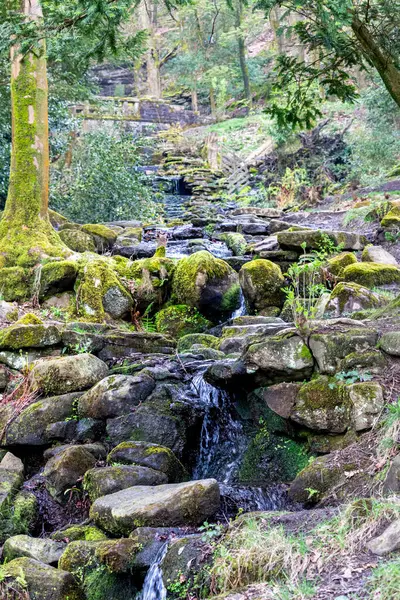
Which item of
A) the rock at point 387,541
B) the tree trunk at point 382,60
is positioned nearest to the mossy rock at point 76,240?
the tree trunk at point 382,60

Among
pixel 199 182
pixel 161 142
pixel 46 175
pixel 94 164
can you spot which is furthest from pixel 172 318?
pixel 161 142

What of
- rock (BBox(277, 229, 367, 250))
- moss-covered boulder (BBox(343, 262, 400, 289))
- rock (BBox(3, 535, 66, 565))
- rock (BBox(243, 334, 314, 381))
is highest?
rock (BBox(277, 229, 367, 250))

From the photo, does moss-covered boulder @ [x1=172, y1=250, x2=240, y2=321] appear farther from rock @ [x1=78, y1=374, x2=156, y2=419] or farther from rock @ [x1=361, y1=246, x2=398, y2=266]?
rock @ [x1=78, y1=374, x2=156, y2=419]

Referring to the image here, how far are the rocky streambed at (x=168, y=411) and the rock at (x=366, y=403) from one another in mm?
11

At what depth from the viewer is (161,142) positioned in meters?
26.2

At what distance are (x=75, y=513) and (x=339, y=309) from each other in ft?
12.4

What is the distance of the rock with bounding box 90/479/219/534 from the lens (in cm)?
396

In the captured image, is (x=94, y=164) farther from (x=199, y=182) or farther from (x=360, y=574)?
(x=360, y=574)

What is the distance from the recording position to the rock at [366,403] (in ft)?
14.8

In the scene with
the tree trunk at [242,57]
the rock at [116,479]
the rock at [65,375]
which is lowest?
the rock at [116,479]

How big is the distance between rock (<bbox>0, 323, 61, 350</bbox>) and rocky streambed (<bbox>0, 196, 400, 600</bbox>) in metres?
0.02

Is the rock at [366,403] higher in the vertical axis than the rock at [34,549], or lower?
higher

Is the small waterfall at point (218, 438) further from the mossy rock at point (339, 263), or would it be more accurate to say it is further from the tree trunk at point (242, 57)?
the tree trunk at point (242, 57)

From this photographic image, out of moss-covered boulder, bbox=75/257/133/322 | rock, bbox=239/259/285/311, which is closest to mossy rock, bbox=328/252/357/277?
rock, bbox=239/259/285/311
